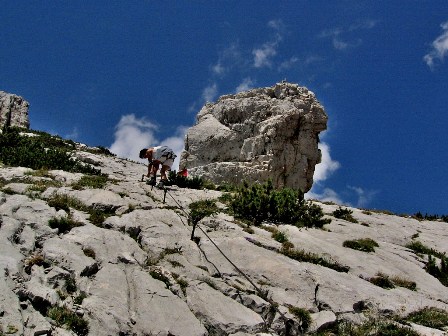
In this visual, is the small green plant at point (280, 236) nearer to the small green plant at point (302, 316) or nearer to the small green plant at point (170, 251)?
the small green plant at point (170, 251)

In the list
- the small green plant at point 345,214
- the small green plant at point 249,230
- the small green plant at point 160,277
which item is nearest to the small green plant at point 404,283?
the small green plant at point 249,230

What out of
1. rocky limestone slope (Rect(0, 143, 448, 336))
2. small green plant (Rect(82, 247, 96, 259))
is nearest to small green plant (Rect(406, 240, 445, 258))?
rocky limestone slope (Rect(0, 143, 448, 336))

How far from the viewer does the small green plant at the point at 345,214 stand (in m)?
22.3

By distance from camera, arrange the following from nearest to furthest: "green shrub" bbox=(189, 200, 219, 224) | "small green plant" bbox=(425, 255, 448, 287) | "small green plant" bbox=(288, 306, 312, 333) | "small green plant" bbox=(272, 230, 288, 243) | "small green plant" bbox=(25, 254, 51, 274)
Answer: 1. "small green plant" bbox=(25, 254, 51, 274)
2. "small green plant" bbox=(288, 306, 312, 333)
3. "small green plant" bbox=(425, 255, 448, 287)
4. "small green plant" bbox=(272, 230, 288, 243)
5. "green shrub" bbox=(189, 200, 219, 224)

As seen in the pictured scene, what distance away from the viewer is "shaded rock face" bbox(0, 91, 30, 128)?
49.4 m

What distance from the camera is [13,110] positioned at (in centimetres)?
5225

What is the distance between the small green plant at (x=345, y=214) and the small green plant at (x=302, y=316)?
1027 cm

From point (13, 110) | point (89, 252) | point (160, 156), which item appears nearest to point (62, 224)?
point (89, 252)

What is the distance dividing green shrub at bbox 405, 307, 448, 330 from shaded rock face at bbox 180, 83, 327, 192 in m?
20.7

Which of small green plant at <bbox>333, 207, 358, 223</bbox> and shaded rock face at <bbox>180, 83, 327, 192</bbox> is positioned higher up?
shaded rock face at <bbox>180, 83, 327, 192</bbox>

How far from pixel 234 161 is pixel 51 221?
71.1 feet

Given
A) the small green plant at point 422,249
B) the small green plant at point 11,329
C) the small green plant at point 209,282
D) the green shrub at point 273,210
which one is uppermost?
the green shrub at point 273,210

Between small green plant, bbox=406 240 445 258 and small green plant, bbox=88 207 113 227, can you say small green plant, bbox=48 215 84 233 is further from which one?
small green plant, bbox=406 240 445 258

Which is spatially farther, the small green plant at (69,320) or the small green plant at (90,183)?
the small green plant at (90,183)
